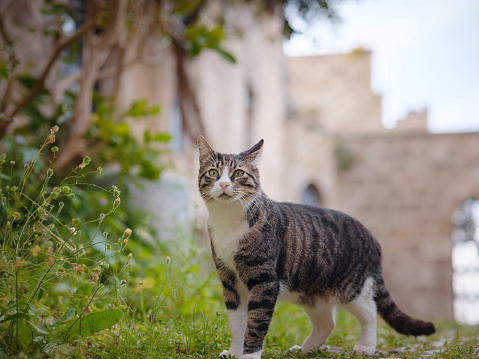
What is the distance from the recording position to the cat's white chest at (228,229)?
7.05ft

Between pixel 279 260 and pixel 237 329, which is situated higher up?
pixel 279 260

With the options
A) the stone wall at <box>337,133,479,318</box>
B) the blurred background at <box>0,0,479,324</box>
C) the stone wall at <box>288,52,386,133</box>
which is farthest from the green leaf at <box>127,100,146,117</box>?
the stone wall at <box>288,52,386,133</box>

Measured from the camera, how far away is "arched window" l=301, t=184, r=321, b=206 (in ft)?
40.5

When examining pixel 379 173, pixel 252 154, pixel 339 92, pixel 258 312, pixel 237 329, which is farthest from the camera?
pixel 339 92

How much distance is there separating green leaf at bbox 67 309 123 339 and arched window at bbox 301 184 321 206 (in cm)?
1059

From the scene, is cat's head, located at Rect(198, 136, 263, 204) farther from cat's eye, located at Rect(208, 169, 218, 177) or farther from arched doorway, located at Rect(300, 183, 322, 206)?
arched doorway, located at Rect(300, 183, 322, 206)

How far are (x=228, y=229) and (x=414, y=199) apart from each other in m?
10.8

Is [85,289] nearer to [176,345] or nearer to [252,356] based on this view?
[176,345]

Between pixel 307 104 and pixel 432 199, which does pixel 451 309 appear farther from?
pixel 307 104

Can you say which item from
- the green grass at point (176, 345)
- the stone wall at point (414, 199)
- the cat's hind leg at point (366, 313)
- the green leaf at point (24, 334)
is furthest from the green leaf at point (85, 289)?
the stone wall at point (414, 199)

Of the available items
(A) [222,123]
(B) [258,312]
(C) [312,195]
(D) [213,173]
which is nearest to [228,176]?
(D) [213,173]

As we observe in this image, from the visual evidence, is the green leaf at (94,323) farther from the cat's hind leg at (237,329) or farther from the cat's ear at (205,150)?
the cat's ear at (205,150)

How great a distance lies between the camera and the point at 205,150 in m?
2.32

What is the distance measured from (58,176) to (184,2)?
2520 mm
